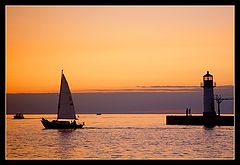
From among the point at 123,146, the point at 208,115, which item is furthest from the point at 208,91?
the point at 123,146

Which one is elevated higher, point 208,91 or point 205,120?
point 208,91

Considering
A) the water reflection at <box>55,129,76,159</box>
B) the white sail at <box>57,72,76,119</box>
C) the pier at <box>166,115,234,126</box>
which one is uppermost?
the white sail at <box>57,72,76,119</box>

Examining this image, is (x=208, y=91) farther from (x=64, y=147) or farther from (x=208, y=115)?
(x=64, y=147)

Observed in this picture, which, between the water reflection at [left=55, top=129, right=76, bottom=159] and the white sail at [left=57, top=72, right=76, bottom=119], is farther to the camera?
the white sail at [left=57, top=72, right=76, bottom=119]

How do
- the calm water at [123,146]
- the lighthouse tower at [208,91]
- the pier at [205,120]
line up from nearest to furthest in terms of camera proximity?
the calm water at [123,146] < the lighthouse tower at [208,91] < the pier at [205,120]

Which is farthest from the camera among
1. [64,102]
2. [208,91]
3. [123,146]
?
[64,102]

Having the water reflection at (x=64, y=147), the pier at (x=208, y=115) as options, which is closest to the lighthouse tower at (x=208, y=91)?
the pier at (x=208, y=115)

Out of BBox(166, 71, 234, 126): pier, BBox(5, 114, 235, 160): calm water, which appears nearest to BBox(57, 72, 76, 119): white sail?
BBox(5, 114, 235, 160): calm water

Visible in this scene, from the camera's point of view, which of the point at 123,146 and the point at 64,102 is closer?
the point at 123,146

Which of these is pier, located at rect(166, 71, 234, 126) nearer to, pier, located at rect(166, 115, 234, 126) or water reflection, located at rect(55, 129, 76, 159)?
pier, located at rect(166, 115, 234, 126)

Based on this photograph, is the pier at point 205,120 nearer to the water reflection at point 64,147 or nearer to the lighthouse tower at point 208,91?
the lighthouse tower at point 208,91
